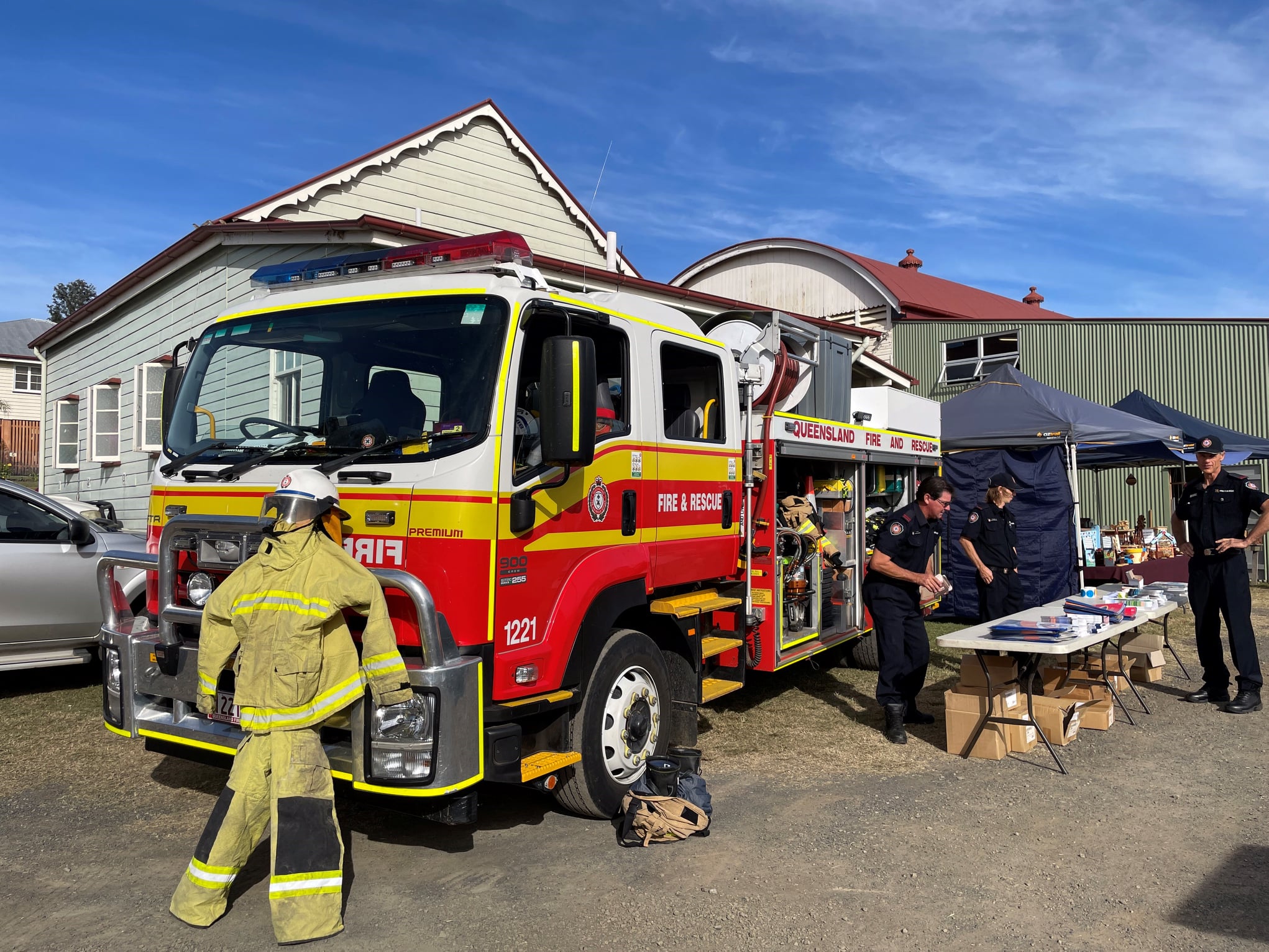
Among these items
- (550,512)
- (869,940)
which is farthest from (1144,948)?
(550,512)

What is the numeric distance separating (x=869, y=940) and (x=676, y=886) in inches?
33.1

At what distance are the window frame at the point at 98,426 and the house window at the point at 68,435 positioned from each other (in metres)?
1.37

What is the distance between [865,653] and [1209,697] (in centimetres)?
273

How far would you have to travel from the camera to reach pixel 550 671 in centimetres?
421

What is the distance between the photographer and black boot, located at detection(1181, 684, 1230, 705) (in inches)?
303

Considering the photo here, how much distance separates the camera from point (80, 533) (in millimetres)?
7477

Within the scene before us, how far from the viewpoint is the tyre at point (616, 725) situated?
457 centimetres

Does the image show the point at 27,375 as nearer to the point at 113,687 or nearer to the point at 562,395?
the point at 113,687

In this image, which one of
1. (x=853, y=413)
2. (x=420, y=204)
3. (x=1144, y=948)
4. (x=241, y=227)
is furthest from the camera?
(x=420, y=204)

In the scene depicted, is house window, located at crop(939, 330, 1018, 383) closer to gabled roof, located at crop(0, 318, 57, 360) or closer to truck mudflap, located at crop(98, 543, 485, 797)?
truck mudflap, located at crop(98, 543, 485, 797)

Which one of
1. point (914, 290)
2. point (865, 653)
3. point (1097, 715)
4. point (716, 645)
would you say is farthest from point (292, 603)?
point (914, 290)

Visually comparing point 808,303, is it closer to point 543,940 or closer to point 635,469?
point 635,469

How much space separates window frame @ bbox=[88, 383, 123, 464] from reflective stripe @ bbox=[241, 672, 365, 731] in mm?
12463

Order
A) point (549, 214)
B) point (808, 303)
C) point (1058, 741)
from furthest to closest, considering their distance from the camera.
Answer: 1. point (808, 303)
2. point (549, 214)
3. point (1058, 741)
